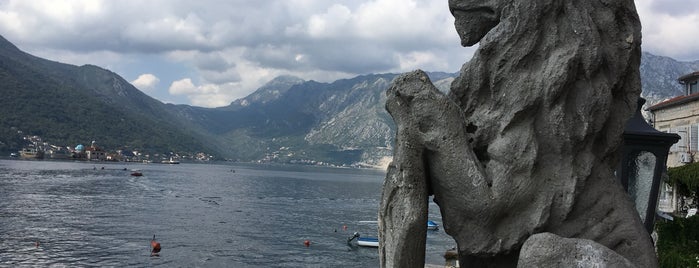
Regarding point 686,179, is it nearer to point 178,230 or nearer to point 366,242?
point 366,242

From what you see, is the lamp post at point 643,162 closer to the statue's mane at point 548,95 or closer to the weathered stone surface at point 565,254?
the statue's mane at point 548,95

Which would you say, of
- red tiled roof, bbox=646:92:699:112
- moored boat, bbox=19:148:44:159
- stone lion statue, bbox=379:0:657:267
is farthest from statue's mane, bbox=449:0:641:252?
moored boat, bbox=19:148:44:159

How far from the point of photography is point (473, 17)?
520 cm

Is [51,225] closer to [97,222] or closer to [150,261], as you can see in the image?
[97,222]

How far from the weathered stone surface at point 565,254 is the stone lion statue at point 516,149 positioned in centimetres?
23

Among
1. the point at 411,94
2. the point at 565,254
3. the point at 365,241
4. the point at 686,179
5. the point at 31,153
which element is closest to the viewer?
the point at 565,254

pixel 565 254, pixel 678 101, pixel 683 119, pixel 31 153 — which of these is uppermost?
pixel 678 101

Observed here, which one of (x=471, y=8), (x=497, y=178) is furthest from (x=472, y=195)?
(x=471, y=8)

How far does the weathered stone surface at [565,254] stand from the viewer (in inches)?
159

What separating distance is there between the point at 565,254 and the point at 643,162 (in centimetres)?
378

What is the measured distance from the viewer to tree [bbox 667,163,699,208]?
18.4 metres

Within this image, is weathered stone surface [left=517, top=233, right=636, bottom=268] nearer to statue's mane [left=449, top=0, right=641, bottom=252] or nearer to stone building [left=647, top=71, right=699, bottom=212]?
statue's mane [left=449, top=0, right=641, bottom=252]

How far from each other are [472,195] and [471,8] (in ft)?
5.35

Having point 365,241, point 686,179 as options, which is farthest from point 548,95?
point 365,241
